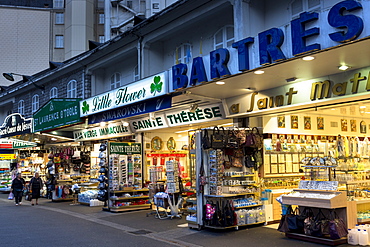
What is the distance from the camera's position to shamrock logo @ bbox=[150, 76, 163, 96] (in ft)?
41.1

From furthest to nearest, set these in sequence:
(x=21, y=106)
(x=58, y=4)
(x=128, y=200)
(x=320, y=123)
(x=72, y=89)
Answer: (x=58, y=4)
(x=21, y=106)
(x=72, y=89)
(x=128, y=200)
(x=320, y=123)

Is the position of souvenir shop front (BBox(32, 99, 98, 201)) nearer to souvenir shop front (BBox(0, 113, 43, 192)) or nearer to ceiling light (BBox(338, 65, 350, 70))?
souvenir shop front (BBox(0, 113, 43, 192))

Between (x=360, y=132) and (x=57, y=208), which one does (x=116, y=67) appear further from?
(x=360, y=132)

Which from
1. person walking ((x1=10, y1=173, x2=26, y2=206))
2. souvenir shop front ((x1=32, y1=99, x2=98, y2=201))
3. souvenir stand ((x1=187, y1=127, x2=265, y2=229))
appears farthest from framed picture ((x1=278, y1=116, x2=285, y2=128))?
person walking ((x1=10, y1=173, x2=26, y2=206))

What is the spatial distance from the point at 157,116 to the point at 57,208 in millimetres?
5762

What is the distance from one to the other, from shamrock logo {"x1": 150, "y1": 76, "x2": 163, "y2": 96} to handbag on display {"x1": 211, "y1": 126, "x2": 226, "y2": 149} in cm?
254

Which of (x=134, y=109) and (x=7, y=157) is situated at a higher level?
(x=134, y=109)

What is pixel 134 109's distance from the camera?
14789mm

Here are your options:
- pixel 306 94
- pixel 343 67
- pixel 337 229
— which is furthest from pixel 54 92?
pixel 337 229

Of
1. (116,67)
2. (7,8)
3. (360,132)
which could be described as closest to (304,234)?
(360,132)

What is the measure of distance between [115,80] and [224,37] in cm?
821

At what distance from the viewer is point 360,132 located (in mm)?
13633

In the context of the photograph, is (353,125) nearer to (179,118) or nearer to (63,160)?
(179,118)

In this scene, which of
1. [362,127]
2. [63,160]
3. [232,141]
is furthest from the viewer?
[63,160]
